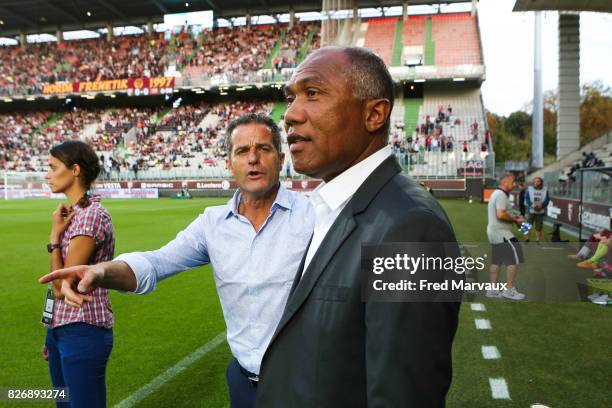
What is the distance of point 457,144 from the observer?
36188mm

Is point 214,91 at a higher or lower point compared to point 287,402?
higher

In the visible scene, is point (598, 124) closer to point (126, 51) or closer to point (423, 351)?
point (126, 51)

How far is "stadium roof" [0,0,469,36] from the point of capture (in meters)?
46.3

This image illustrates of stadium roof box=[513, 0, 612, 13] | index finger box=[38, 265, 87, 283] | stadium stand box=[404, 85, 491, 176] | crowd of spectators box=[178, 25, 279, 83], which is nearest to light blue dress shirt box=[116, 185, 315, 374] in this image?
index finger box=[38, 265, 87, 283]

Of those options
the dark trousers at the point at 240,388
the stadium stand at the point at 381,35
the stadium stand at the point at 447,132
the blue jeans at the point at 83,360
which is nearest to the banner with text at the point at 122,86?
the stadium stand at the point at 381,35

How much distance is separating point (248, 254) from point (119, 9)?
52305 mm

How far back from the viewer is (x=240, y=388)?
2.31 meters

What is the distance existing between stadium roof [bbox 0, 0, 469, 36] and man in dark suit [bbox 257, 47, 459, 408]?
4805cm

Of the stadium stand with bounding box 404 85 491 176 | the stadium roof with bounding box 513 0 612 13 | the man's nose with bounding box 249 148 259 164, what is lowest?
the man's nose with bounding box 249 148 259 164

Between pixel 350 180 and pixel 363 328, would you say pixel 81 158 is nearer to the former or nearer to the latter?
pixel 350 180

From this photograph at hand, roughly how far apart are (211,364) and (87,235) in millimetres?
2888

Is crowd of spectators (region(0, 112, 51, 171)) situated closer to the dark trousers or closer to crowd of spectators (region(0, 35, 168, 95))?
crowd of spectators (region(0, 35, 168, 95))

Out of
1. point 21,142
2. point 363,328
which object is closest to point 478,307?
point 363,328

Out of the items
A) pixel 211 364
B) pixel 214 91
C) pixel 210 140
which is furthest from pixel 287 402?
pixel 214 91
